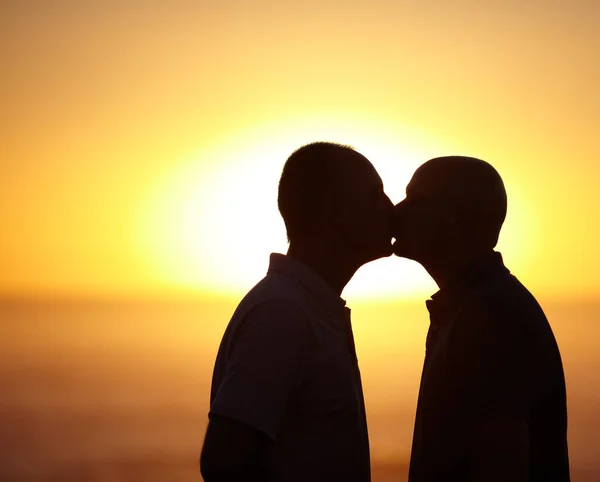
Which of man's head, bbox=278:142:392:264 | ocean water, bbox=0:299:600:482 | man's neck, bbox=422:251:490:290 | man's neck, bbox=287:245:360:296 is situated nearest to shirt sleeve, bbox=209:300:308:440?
man's neck, bbox=287:245:360:296

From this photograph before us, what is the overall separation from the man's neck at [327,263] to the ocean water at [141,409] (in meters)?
20.3

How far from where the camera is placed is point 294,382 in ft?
10.6

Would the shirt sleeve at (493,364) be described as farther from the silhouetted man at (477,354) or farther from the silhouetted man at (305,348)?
the silhouetted man at (305,348)

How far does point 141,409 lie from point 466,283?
36805 mm

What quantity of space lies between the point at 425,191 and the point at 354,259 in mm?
427

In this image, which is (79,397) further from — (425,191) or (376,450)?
(425,191)


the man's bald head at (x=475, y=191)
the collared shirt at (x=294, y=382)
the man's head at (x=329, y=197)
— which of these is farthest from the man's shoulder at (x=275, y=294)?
the man's bald head at (x=475, y=191)

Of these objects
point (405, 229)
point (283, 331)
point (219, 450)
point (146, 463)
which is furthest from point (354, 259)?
point (146, 463)

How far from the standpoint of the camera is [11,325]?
414 feet

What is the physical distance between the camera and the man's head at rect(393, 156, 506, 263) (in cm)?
368

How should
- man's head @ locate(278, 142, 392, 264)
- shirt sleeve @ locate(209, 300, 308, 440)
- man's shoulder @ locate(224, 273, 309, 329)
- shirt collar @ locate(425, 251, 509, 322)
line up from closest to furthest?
shirt sleeve @ locate(209, 300, 308, 440) < man's shoulder @ locate(224, 273, 309, 329) < shirt collar @ locate(425, 251, 509, 322) < man's head @ locate(278, 142, 392, 264)

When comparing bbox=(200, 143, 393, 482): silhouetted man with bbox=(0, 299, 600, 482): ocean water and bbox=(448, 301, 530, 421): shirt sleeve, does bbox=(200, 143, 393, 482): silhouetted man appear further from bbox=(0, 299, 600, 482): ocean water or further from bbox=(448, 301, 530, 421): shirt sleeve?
bbox=(0, 299, 600, 482): ocean water

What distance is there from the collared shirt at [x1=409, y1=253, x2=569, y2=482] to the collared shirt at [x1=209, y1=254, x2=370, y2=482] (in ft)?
0.99

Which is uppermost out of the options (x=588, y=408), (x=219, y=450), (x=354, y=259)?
(x=588, y=408)
